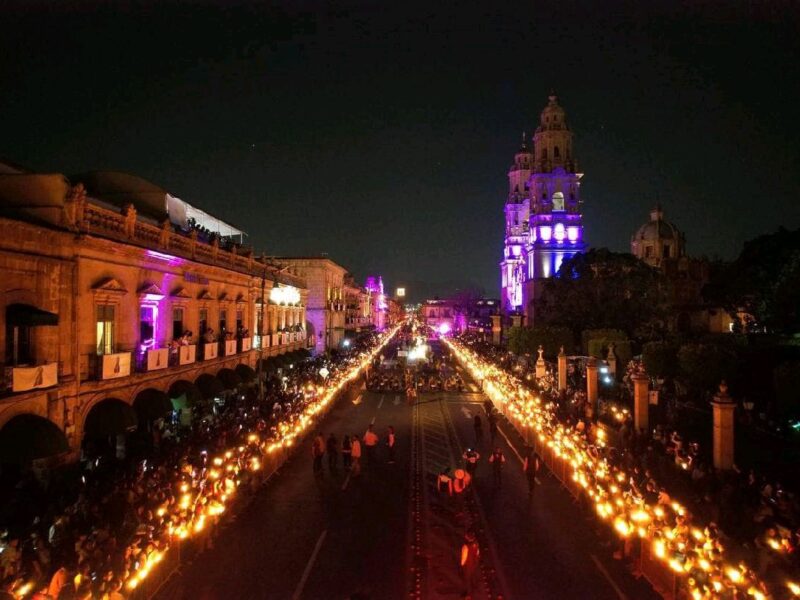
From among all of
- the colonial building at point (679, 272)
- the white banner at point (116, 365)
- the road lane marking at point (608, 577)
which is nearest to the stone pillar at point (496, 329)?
the colonial building at point (679, 272)

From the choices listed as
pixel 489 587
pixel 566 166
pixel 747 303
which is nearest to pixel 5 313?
pixel 489 587

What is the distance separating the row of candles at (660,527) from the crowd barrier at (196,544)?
31.2ft

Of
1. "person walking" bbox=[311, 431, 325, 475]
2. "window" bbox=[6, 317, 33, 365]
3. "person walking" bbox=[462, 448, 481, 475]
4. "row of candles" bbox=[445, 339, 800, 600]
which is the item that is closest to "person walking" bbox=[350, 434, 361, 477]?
"person walking" bbox=[311, 431, 325, 475]

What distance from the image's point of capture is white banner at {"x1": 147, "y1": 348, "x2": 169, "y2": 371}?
1930cm

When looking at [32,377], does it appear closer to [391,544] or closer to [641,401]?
[391,544]

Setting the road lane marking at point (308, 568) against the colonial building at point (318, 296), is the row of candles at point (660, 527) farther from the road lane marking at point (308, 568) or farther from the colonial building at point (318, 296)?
the colonial building at point (318, 296)

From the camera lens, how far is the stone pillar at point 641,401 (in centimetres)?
2292

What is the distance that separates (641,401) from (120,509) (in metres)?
18.8

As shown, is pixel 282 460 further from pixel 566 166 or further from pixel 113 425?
pixel 566 166

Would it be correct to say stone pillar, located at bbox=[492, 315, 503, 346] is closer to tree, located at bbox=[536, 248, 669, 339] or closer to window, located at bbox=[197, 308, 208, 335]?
tree, located at bbox=[536, 248, 669, 339]

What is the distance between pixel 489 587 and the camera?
1150cm

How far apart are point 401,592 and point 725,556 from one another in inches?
235

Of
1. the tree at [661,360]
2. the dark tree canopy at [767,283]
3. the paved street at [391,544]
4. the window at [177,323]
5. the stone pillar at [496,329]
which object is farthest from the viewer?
the stone pillar at [496,329]

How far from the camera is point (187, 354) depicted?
2227 cm
